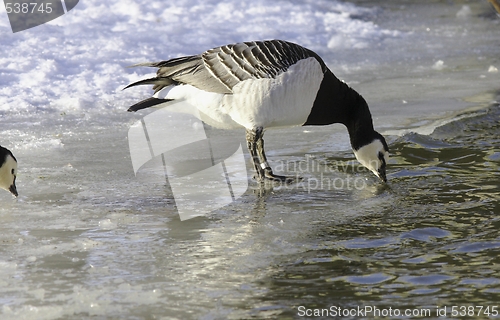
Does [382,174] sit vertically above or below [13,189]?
below

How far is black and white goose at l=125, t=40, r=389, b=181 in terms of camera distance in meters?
5.10

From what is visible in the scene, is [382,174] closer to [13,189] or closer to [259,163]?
[259,163]

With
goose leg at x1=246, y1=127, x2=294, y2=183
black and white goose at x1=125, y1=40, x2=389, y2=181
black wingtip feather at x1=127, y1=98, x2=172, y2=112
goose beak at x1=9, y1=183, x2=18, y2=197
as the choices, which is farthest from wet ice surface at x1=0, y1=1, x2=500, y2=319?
black wingtip feather at x1=127, y1=98, x2=172, y2=112

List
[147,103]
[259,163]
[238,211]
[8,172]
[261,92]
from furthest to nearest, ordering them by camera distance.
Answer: [259,163]
[147,103]
[261,92]
[8,172]
[238,211]

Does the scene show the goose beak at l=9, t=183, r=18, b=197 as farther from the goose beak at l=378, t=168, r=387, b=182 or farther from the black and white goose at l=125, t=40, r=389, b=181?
the goose beak at l=378, t=168, r=387, b=182

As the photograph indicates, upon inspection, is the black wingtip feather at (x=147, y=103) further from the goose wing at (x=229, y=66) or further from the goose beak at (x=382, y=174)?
the goose beak at (x=382, y=174)

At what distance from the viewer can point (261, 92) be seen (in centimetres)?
510

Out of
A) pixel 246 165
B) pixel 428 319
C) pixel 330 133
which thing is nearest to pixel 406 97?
pixel 330 133

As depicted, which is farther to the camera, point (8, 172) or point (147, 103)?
point (147, 103)

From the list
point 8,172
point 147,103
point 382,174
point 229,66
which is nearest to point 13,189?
point 8,172

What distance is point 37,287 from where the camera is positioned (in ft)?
10.9

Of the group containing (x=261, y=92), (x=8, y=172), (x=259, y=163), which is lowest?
(x=259, y=163)

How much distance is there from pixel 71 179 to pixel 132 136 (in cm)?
121

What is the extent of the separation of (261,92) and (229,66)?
1.14ft
